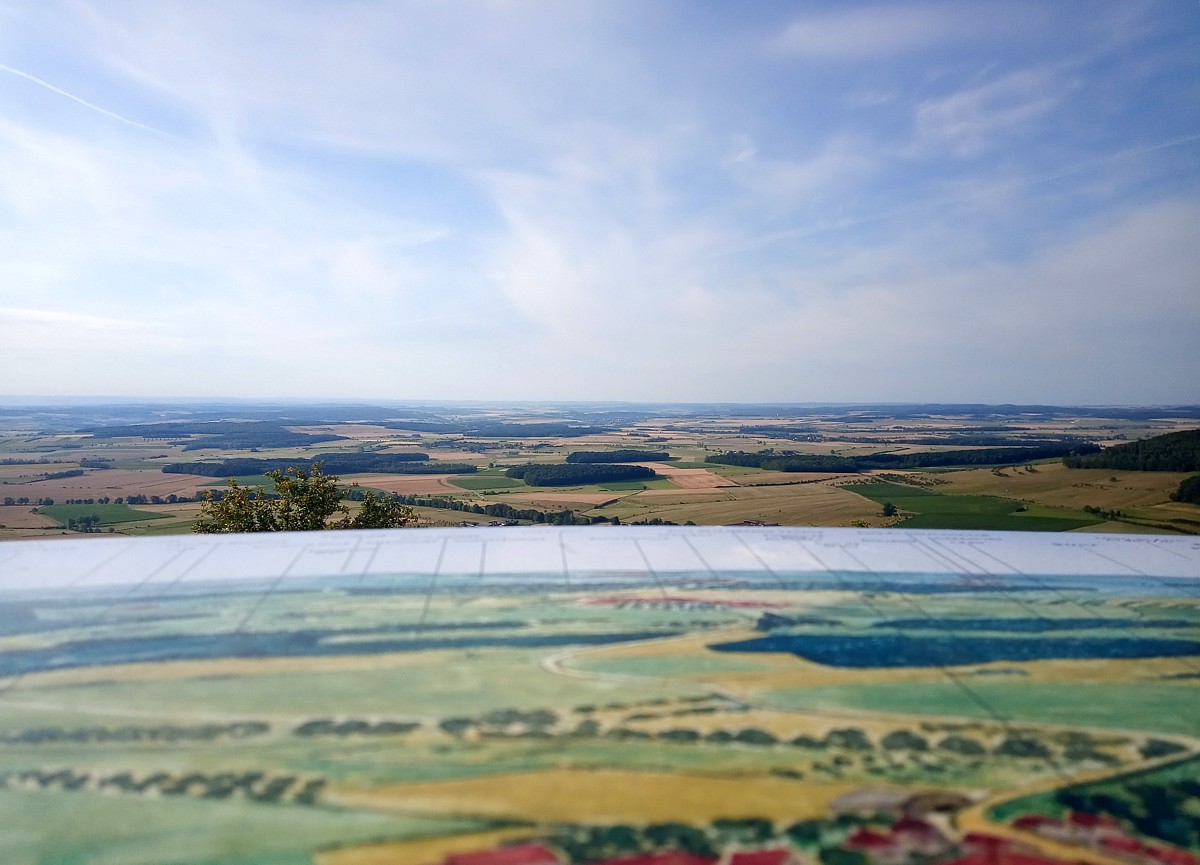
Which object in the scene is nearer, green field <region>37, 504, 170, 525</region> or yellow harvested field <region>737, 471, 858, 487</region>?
green field <region>37, 504, 170, 525</region>

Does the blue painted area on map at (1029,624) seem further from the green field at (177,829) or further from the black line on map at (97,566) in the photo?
the black line on map at (97,566)

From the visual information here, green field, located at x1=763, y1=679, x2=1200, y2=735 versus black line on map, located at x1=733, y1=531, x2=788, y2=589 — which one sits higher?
black line on map, located at x1=733, y1=531, x2=788, y2=589

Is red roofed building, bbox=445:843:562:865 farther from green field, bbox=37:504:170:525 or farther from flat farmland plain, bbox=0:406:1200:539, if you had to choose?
green field, bbox=37:504:170:525

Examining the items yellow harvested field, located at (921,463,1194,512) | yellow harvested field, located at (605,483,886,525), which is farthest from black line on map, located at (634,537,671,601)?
yellow harvested field, located at (921,463,1194,512)

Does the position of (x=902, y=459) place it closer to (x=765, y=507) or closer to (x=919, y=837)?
(x=765, y=507)

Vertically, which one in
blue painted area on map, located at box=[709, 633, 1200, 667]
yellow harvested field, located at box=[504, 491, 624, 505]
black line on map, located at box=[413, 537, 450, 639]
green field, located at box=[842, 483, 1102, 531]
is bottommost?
yellow harvested field, located at box=[504, 491, 624, 505]

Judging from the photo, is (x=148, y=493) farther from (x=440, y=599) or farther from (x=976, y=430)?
(x=976, y=430)

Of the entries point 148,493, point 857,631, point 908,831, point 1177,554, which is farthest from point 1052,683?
point 148,493
